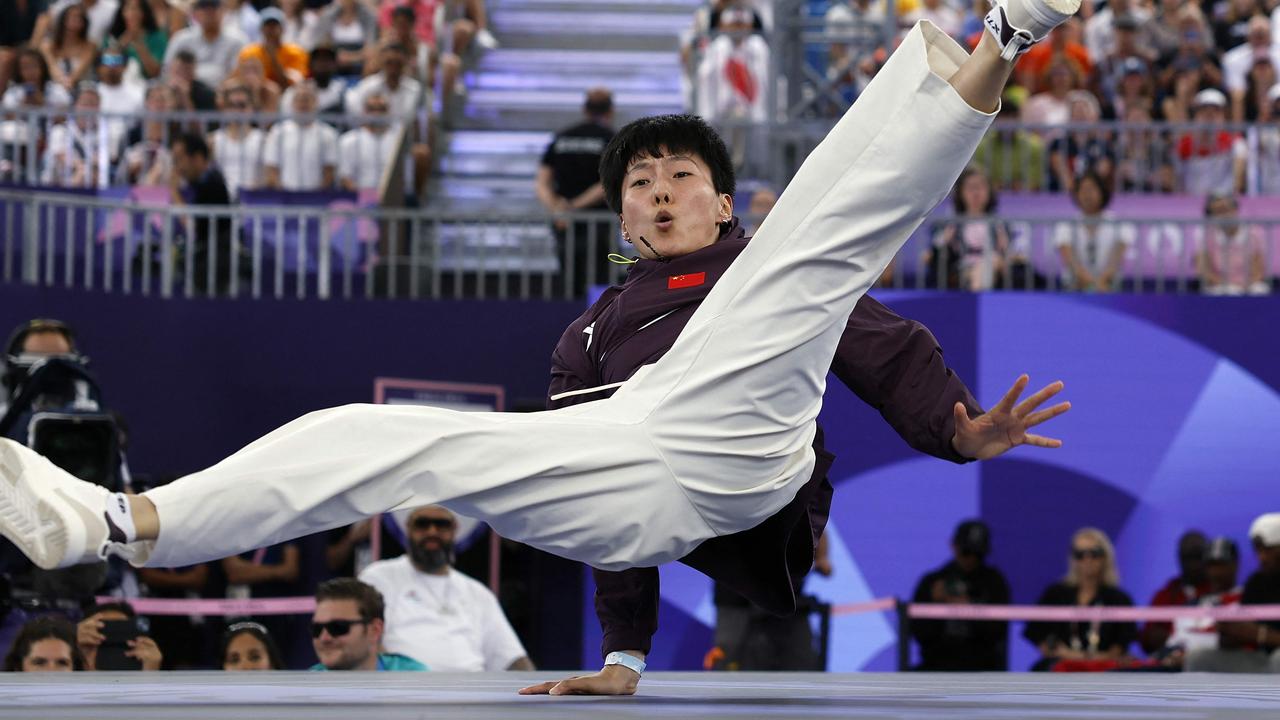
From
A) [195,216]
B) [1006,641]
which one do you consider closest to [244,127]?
[195,216]

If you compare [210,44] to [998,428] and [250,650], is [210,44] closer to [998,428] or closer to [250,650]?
[250,650]

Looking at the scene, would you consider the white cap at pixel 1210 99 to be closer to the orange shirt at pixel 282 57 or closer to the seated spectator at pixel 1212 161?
the seated spectator at pixel 1212 161

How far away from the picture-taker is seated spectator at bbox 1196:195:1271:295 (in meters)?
9.67

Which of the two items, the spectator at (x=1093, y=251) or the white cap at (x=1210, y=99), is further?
the white cap at (x=1210, y=99)

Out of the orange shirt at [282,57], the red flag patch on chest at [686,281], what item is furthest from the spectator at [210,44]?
the red flag patch on chest at [686,281]

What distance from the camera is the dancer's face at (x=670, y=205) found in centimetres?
419

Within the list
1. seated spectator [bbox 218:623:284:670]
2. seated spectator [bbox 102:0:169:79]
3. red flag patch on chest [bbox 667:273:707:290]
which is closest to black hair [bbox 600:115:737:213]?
red flag patch on chest [bbox 667:273:707:290]

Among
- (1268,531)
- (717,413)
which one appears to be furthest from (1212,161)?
(717,413)

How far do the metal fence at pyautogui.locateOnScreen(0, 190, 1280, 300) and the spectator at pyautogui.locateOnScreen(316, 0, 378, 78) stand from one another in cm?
284

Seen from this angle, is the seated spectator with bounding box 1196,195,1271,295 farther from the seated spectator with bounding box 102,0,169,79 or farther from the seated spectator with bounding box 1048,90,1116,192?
the seated spectator with bounding box 102,0,169,79

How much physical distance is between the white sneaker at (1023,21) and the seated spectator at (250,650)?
430 centimetres

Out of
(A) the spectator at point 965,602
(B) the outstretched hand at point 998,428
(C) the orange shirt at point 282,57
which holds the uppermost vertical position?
(C) the orange shirt at point 282,57

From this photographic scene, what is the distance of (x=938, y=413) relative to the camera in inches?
155

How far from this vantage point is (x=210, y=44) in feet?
40.8
